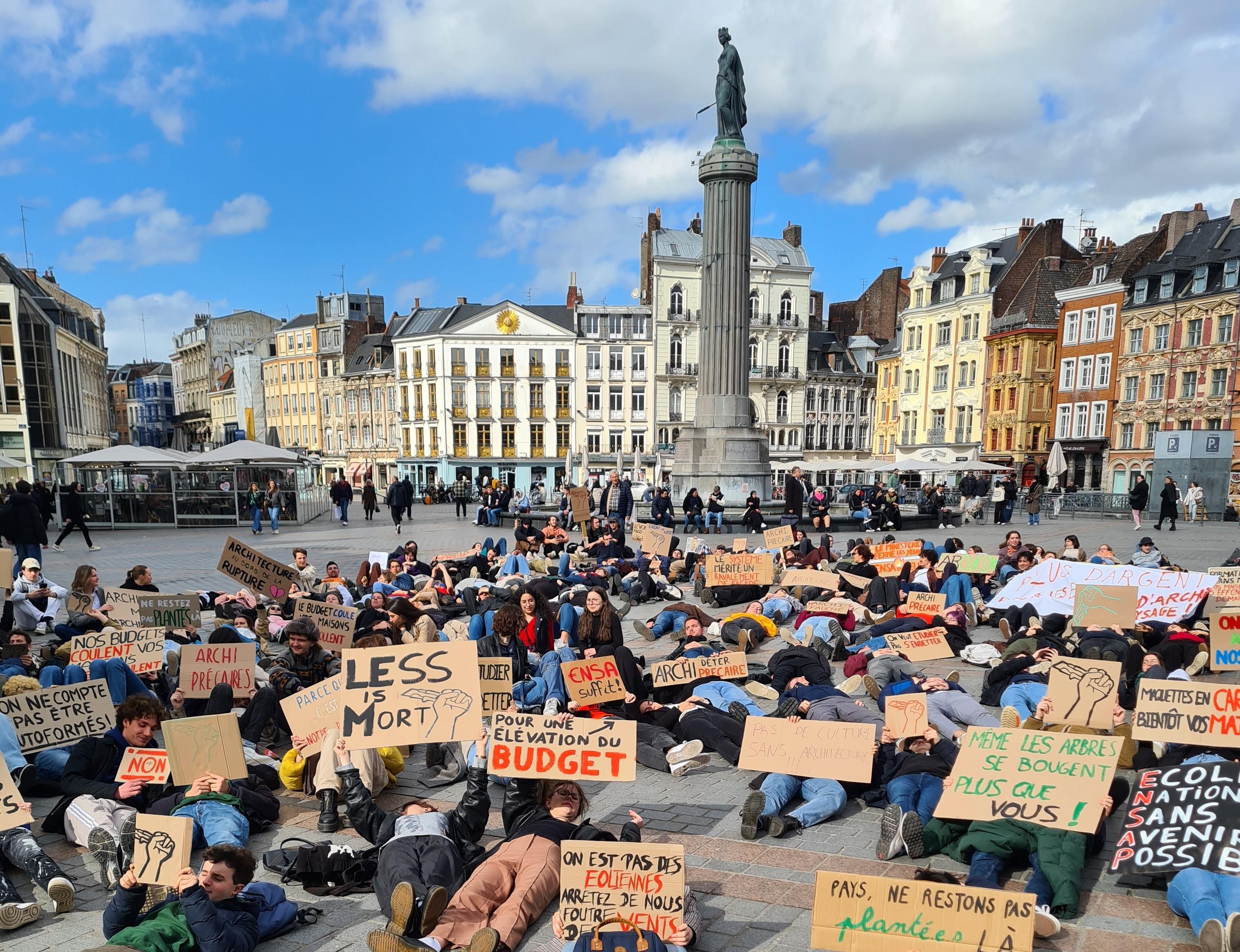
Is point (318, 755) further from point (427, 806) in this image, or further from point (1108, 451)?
point (1108, 451)

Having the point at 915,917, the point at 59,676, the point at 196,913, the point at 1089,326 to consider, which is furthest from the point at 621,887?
the point at 1089,326

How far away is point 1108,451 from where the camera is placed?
44.2m

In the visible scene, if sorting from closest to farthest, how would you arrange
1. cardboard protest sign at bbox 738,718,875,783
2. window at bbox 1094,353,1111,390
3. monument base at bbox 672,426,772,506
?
cardboard protest sign at bbox 738,718,875,783
monument base at bbox 672,426,772,506
window at bbox 1094,353,1111,390

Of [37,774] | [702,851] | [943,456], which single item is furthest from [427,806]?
[943,456]

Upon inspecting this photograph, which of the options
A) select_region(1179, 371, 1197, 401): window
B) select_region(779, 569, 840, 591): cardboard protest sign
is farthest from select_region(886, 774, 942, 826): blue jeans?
select_region(1179, 371, 1197, 401): window

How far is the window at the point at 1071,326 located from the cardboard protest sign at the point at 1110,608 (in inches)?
1652

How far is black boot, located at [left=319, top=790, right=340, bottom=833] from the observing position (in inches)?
236

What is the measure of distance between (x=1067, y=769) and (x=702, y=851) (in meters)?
2.41

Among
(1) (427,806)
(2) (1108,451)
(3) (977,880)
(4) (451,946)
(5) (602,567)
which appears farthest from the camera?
(2) (1108,451)

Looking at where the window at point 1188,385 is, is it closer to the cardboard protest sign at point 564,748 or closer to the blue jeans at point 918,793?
the blue jeans at point 918,793

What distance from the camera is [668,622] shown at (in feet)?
39.4

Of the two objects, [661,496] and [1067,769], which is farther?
[661,496]

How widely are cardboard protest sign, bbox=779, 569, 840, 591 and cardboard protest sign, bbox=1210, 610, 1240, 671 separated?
17.2 feet

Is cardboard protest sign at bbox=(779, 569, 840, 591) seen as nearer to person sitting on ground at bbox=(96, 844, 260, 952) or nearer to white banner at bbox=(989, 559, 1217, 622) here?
white banner at bbox=(989, 559, 1217, 622)
